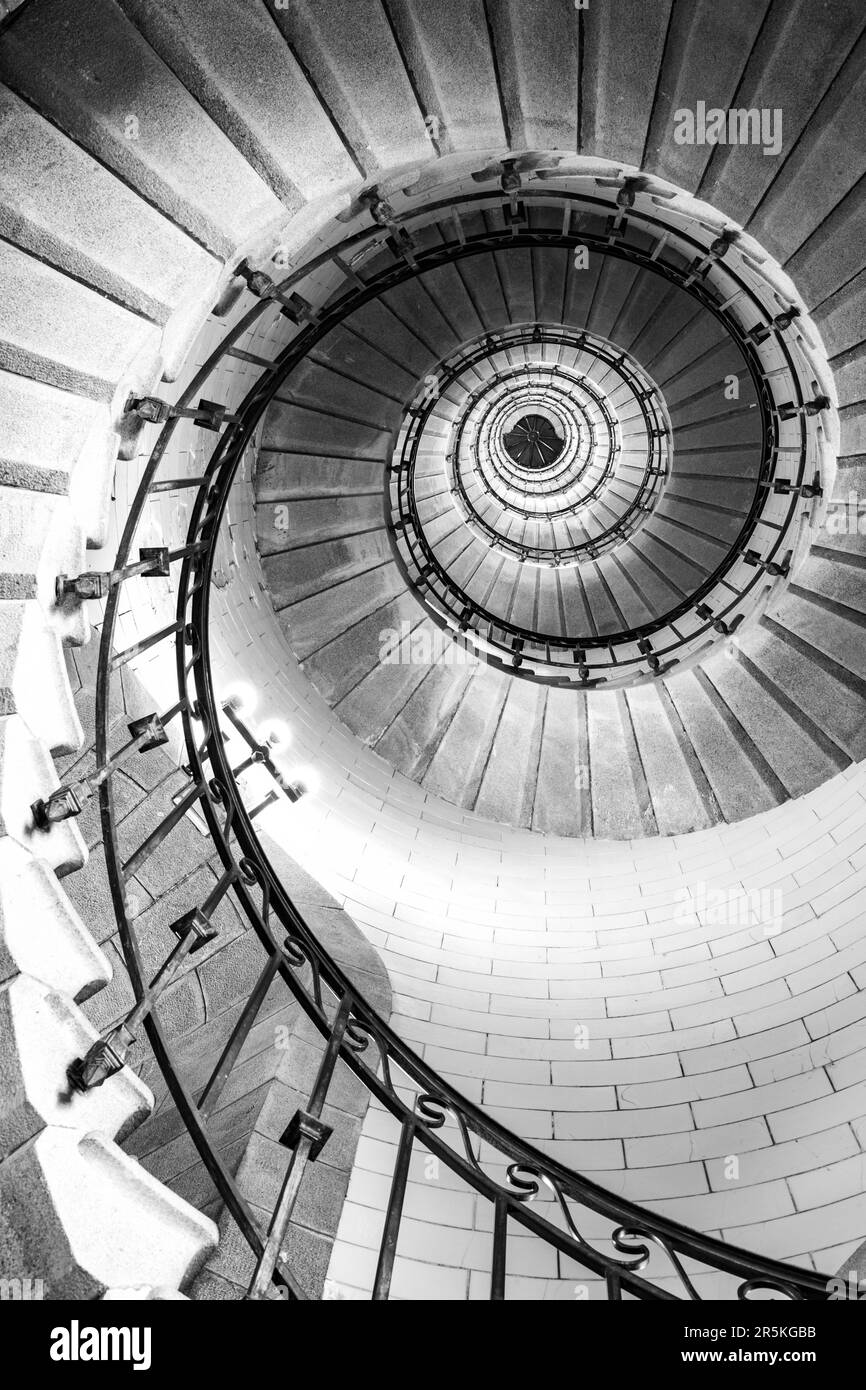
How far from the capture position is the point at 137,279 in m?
3.64

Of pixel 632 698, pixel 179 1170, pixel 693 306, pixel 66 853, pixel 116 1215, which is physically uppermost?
pixel 693 306

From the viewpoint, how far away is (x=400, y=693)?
9.75 meters

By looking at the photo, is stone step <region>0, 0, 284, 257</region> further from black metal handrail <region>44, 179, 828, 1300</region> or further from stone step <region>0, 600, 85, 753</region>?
stone step <region>0, 600, 85, 753</region>

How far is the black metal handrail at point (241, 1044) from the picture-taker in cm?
309

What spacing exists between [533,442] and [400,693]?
29.6 feet

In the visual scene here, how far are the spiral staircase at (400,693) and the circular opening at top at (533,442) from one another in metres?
5.45

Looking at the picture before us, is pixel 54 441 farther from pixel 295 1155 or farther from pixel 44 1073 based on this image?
pixel 295 1155

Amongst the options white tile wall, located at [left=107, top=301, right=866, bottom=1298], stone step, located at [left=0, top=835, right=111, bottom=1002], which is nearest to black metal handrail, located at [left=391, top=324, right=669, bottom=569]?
white tile wall, located at [left=107, top=301, right=866, bottom=1298]

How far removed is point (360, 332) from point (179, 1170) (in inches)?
324

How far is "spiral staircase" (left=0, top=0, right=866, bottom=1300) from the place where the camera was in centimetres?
326

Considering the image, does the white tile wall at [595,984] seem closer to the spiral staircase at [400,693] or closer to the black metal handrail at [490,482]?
the spiral staircase at [400,693]

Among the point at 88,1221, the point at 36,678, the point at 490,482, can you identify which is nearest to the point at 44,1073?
the point at 88,1221
